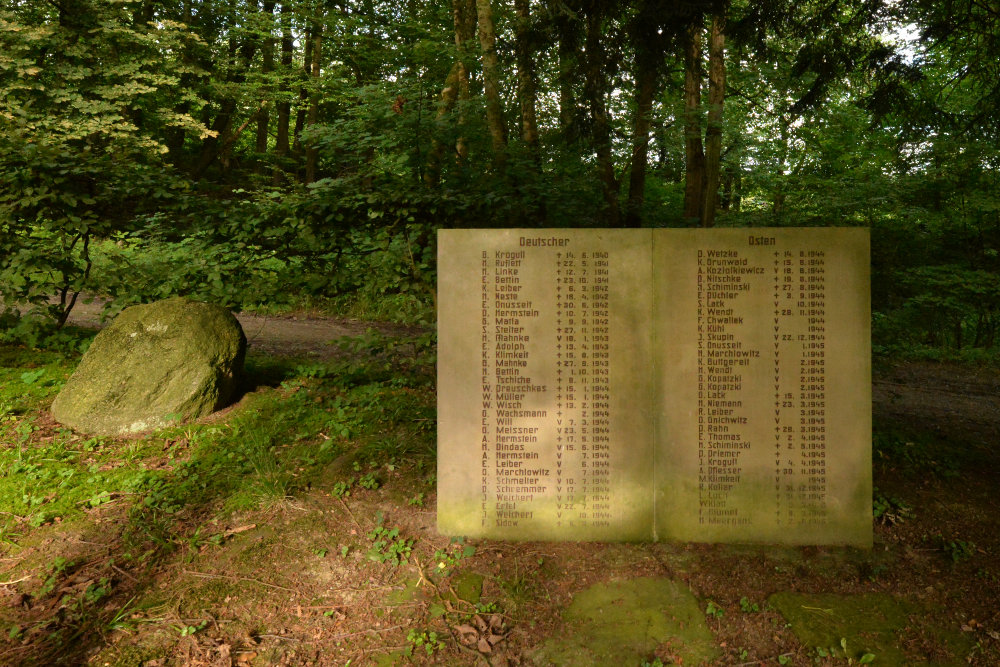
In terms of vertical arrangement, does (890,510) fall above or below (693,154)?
below

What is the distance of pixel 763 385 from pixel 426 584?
7.48 feet

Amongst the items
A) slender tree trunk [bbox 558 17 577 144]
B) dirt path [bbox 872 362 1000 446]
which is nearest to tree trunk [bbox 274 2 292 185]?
slender tree trunk [bbox 558 17 577 144]

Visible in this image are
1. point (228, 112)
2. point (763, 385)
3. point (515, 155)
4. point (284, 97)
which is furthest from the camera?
point (228, 112)

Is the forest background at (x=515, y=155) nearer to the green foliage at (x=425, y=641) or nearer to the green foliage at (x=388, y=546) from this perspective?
the green foliage at (x=388, y=546)

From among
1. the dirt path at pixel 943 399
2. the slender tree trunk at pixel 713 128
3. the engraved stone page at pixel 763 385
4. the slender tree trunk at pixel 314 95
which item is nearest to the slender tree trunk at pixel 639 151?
the slender tree trunk at pixel 713 128

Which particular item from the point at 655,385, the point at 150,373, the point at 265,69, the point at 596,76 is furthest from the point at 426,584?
the point at 265,69

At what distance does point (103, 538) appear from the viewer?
362cm

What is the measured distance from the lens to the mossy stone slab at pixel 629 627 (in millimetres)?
2887

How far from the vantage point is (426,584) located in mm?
3359

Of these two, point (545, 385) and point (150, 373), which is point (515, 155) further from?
point (150, 373)

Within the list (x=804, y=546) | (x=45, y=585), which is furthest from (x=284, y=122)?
(x=804, y=546)

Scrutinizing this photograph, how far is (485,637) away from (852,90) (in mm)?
10409

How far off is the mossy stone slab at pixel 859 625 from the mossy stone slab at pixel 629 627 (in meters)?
0.48

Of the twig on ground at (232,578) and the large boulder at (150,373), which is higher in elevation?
the large boulder at (150,373)
